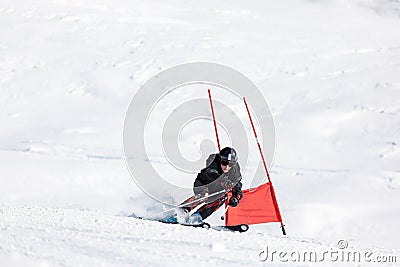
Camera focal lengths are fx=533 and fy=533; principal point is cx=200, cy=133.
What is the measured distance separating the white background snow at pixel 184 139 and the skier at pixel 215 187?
32.0 inches

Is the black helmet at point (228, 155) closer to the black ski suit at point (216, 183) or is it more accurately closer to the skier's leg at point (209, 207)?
the black ski suit at point (216, 183)

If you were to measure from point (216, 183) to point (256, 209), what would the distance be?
28.9 inches

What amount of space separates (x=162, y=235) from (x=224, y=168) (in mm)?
2104

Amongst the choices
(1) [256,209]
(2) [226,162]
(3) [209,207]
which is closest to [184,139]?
(3) [209,207]

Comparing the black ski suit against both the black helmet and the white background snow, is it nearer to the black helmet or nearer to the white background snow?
the black helmet

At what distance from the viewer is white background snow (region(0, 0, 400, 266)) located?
5.72 m

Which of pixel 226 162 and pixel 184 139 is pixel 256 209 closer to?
pixel 226 162

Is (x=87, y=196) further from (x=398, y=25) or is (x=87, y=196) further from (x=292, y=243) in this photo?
(x=398, y=25)

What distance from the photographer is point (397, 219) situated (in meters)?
9.14

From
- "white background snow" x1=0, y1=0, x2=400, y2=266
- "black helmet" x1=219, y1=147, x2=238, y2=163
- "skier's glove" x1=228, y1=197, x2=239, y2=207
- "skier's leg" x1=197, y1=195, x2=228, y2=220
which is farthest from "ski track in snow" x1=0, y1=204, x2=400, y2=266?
"skier's leg" x1=197, y1=195, x2=228, y2=220

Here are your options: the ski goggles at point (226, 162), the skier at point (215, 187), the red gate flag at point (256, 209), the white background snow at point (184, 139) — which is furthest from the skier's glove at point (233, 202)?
the white background snow at point (184, 139)

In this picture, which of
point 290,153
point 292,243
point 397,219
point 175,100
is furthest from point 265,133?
point 292,243

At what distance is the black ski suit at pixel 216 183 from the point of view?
766cm

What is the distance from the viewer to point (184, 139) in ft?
39.5
